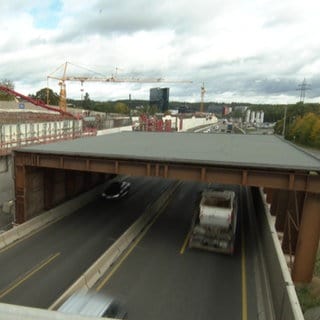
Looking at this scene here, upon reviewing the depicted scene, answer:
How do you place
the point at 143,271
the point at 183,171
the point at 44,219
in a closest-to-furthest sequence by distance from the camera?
the point at 143,271, the point at 183,171, the point at 44,219

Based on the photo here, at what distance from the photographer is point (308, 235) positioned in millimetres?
19312

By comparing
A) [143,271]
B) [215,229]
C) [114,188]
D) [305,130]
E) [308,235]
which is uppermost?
[305,130]

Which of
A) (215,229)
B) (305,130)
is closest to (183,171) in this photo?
(215,229)

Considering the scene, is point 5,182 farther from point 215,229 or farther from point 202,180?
point 215,229

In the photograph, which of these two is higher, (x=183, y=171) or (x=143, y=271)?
(x=183, y=171)

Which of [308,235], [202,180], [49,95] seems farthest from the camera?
[49,95]

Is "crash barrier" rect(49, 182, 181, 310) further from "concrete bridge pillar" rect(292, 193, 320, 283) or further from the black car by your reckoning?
"concrete bridge pillar" rect(292, 193, 320, 283)

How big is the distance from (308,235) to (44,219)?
18716 mm

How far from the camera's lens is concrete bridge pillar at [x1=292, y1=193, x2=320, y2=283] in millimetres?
19188

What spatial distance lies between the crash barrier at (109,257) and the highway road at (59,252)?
4.46 feet

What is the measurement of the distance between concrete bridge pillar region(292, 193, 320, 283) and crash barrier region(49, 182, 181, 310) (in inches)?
420

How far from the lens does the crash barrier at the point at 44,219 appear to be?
70.6 feet

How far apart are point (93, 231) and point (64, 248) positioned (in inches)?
140

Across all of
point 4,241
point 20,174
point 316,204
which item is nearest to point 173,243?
point 316,204
